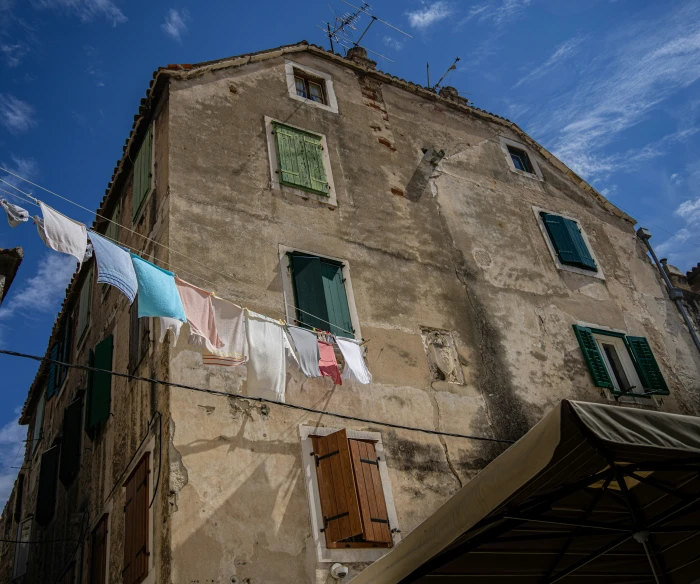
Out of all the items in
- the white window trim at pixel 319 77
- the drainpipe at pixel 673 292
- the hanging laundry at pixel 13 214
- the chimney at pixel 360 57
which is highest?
the chimney at pixel 360 57

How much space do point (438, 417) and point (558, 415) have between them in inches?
230

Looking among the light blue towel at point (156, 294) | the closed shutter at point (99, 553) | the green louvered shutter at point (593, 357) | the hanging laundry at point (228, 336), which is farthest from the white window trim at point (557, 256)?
the closed shutter at point (99, 553)

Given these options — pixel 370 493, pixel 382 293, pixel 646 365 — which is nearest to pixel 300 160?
pixel 382 293

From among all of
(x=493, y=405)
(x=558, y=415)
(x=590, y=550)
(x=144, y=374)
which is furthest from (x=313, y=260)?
(x=558, y=415)

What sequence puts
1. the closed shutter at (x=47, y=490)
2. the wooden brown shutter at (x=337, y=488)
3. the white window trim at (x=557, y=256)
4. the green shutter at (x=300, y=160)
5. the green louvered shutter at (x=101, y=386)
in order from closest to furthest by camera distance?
the wooden brown shutter at (x=337, y=488) → the green louvered shutter at (x=101, y=386) → the green shutter at (x=300, y=160) → the closed shutter at (x=47, y=490) → the white window trim at (x=557, y=256)

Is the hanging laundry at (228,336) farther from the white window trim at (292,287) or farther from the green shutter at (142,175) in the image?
the green shutter at (142,175)

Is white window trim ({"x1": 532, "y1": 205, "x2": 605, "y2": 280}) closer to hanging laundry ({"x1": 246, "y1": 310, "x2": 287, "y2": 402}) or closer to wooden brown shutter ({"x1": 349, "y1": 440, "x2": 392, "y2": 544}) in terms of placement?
wooden brown shutter ({"x1": 349, "y1": 440, "x2": 392, "y2": 544})

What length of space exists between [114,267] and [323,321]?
3.58 meters

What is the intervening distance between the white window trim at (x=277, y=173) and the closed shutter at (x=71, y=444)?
5482mm

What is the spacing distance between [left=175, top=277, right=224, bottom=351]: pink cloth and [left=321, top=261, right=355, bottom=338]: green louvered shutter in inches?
93.0

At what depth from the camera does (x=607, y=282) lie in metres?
14.0

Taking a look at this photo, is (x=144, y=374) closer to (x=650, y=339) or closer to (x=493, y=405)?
(x=493, y=405)

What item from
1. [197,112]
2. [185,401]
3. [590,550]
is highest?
[197,112]

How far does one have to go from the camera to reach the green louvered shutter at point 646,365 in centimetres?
1232
